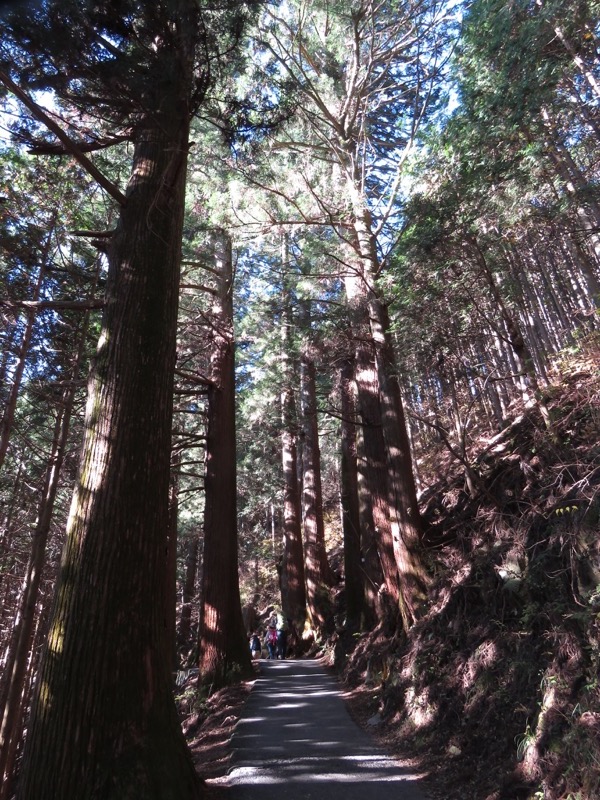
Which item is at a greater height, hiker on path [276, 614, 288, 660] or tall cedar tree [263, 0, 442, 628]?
tall cedar tree [263, 0, 442, 628]

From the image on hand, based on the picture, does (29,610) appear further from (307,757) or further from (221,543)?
(307,757)

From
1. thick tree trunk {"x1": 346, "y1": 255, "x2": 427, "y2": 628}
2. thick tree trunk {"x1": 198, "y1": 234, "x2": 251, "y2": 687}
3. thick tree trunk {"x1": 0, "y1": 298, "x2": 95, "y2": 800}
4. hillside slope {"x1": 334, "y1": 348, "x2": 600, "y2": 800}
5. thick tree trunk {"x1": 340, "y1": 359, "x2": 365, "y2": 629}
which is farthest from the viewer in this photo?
thick tree trunk {"x1": 340, "y1": 359, "x2": 365, "y2": 629}

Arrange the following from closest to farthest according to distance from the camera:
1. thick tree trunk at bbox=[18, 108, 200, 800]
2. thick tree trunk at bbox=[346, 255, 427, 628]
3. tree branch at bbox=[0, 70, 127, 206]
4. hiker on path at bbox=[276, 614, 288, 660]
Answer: thick tree trunk at bbox=[18, 108, 200, 800]
tree branch at bbox=[0, 70, 127, 206]
thick tree trunk at bbox=[346, 255, 427, 628]
hiker on path at bbox=[276, 614, 288, 660]

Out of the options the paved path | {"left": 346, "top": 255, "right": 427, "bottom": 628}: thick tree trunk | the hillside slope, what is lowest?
the paved path

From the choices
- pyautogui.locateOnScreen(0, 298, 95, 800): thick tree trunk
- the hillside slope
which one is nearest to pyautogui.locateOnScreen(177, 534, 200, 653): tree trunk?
pyautogui.locateOnScreen(0, 298, 95, 800): thick tree trunk

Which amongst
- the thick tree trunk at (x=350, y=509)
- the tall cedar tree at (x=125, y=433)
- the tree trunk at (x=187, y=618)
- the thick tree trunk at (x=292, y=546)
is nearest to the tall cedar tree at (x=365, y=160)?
the thick tree trunk at (x=350, y=509)

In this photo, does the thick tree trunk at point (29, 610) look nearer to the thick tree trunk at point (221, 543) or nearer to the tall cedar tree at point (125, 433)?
the thick tree trunk at point (221, 543)

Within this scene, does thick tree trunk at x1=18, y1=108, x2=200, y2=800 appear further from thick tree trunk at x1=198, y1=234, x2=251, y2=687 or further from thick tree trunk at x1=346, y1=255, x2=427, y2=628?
thick tree trunk at x1=198, y1=234, x2=251, y2=687

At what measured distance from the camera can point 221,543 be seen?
33.6 feet

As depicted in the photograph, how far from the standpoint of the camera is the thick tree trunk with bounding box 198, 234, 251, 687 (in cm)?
983

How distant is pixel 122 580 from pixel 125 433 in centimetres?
115

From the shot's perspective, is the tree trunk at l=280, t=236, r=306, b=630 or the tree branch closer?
the tree branch

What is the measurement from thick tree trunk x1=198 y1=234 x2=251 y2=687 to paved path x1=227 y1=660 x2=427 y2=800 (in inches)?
43.5

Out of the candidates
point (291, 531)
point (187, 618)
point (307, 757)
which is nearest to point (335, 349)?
point (291, 531)
